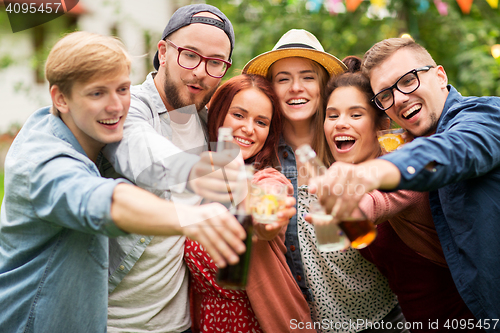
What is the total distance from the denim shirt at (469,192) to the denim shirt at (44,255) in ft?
4.58

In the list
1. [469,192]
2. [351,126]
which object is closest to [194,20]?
[351,126]

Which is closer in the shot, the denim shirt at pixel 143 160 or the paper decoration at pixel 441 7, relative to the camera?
the denim shirt at pixel 143 160

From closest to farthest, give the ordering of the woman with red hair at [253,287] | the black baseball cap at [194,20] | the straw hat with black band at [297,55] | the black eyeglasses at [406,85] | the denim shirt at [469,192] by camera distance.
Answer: the denim shirt at [469,192] → the woman with red hair at [253,287] → the black eyeglasses at [406,85] → the black baseball cap at [194,20] → the straw hat with black band at [297,55]

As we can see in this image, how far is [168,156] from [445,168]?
3.86 ft

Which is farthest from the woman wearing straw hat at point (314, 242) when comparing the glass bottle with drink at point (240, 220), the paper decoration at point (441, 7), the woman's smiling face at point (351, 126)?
the paper decoration at point (441, 7)

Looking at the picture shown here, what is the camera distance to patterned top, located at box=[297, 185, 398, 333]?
2480mm

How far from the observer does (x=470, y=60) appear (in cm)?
566

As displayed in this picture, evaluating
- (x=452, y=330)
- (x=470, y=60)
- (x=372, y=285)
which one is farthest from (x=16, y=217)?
(x=470, y=60)

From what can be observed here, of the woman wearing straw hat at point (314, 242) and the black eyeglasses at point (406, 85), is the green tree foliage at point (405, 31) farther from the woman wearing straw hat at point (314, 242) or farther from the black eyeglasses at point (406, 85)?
the black eyeglasses at point (406, 85)

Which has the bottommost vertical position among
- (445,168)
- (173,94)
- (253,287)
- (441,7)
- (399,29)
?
(253,287)

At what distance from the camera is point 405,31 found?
5.73 metres

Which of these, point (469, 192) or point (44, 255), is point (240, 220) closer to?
point (44, 255)

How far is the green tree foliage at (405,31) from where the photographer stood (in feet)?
18.4

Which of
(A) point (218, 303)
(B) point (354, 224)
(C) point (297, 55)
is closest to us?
(B) point (354, 224)
